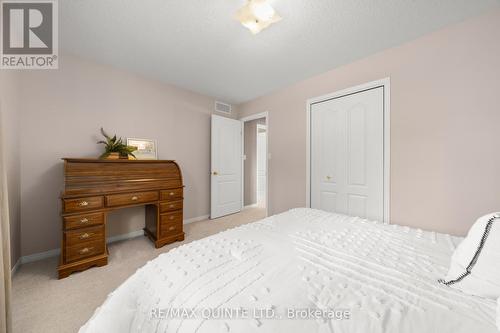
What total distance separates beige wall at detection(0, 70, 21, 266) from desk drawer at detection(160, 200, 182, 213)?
1.38 m

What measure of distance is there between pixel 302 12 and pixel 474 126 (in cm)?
193

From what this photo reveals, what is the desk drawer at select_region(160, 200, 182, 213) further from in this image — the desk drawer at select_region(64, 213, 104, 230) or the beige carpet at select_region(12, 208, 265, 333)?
the desk drawer at select_region(64, 213, 104, 230)

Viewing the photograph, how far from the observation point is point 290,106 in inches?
128

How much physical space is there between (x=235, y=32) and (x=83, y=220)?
8.43ft

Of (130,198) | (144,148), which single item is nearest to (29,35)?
(144,148)

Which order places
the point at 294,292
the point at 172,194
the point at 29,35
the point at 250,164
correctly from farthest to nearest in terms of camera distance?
the point at 250,164 < the point at 172,194 < the point at 29,35 < the point at 294,292

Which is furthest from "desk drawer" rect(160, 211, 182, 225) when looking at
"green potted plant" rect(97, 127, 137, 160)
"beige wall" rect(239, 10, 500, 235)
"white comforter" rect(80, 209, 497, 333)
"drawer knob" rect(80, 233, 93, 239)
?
"beige wall" rect(239, 10, 500, 235)

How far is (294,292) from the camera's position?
0.76 m

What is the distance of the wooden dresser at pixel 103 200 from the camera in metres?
1.92

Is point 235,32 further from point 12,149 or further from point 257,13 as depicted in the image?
point 12,149

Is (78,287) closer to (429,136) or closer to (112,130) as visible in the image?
(112,130)

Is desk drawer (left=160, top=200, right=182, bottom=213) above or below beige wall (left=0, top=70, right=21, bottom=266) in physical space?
below

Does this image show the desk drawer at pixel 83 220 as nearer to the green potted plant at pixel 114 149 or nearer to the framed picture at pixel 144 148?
the green potted plant at pixel 114 149

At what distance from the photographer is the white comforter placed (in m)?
0.63
